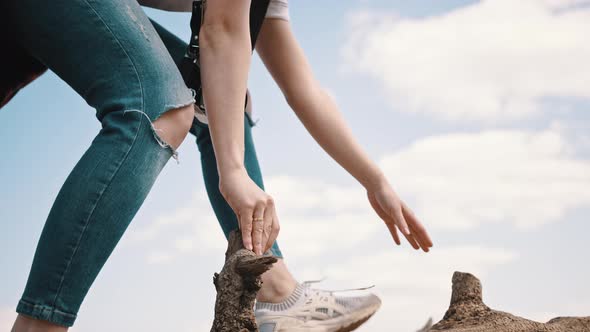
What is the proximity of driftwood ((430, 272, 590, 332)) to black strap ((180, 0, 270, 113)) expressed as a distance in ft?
4.01

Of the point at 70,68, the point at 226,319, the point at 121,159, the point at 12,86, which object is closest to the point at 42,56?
the point at 70,68

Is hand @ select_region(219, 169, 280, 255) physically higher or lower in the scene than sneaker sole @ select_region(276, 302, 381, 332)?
higher

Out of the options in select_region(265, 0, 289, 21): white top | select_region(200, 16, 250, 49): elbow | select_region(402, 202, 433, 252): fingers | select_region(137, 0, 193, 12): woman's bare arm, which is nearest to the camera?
select_region(200, 16, 250, 49): elbow

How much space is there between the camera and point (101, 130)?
165 cm

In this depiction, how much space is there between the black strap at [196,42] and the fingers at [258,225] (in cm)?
58

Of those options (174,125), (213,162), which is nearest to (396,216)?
(213,162)

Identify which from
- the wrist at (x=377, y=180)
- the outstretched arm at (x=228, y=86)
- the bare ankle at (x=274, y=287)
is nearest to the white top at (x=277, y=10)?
the outstretched arm at (x=228, y=86)

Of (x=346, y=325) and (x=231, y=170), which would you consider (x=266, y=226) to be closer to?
(x=231, y=170)

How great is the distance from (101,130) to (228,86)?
367 millimetres

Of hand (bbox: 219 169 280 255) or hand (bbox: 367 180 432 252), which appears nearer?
hand (bbox: 219 169 280 255)

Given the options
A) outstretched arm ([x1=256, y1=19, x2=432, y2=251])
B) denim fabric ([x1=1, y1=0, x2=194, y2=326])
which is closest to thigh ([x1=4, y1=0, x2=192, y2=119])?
denim fabric ([x1=1, y1=0, x2=194, y2=326])

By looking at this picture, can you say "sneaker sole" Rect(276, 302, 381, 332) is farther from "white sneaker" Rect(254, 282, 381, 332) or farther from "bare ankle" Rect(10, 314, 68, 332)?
"bare ankle" Rect(10, 314, 68, 332)

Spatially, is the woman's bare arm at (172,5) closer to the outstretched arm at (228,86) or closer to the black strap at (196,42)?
the black strap at (196,42)

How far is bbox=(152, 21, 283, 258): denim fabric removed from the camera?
238 centimetres
